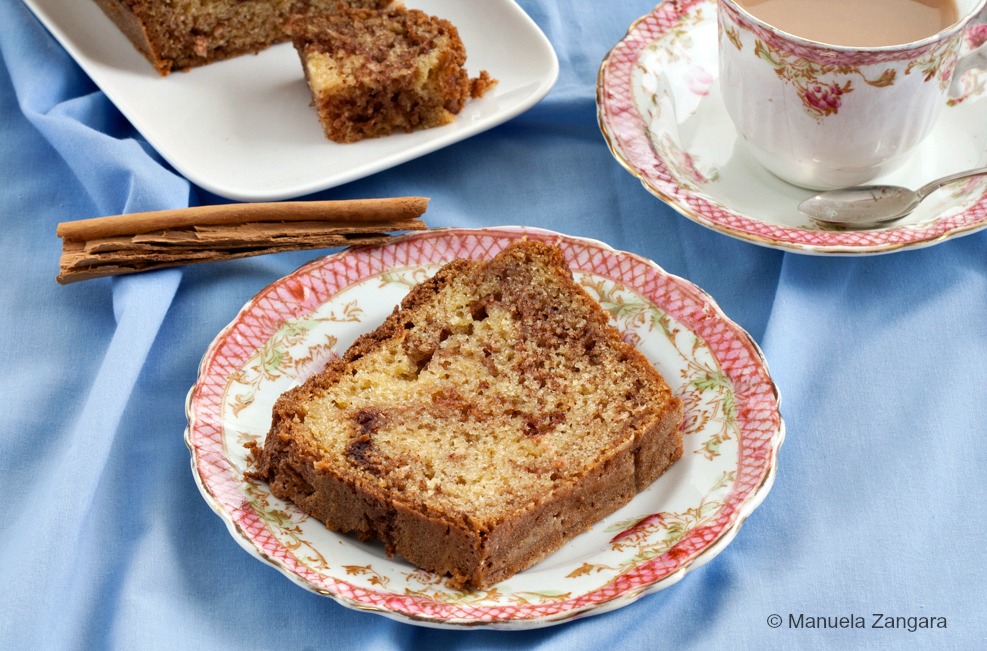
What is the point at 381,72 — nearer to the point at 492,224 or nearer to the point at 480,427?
the point at 492,224


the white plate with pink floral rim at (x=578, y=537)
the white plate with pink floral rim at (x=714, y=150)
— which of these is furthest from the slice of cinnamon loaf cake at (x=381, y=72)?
the white plate with pink floral rim at (x=578, y=537)

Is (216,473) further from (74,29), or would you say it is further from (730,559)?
(74,29)

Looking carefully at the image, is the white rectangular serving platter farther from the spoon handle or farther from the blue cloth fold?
the spoon handle

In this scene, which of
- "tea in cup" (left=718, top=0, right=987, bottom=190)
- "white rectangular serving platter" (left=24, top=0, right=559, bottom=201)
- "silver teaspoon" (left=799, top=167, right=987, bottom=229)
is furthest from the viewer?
"white rectangular serving platter" (left=24, top=0, right=559, bottom=201)

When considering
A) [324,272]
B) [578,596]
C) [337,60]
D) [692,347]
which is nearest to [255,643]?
[578,596]

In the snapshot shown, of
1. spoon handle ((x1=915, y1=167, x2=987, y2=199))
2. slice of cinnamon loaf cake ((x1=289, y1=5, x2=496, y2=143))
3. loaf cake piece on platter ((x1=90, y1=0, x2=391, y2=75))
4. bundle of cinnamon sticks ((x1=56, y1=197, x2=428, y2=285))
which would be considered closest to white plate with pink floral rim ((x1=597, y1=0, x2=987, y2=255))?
spoon handle ((x1=915, y1=167, x2=987, y2=199))

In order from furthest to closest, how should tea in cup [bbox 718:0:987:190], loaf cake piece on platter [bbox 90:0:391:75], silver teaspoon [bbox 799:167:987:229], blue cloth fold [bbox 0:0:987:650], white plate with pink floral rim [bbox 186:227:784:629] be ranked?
loaf cake piece on platter [bbox 90:0:391:75]
silver teaspoon [bbox 799:167:987:229]
tea in cup [bbox 718:0:987:190]
blue cloth fold [bbox 0:0:987:650]
white plate with pink floral rim [bbox 186:227:784:629]

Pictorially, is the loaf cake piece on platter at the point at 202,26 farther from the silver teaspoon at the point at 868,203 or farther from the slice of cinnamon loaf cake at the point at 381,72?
the silver teaspoon at the point at 868,203
